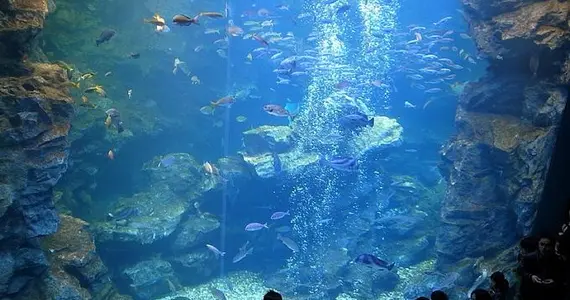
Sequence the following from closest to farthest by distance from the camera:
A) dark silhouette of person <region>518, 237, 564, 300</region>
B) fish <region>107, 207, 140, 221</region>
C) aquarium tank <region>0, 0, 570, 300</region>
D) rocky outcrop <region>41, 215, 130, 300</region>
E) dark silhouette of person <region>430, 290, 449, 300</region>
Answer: dark silhouette of person <region>430, 290, 449, 300</region> < dark silhouette of person <region>518, 237, 564, 300</region> < aquarium tank <region>0, 0, 570, 300</region> < rocky outcrop <region>41, 215, 130, 300</region> < fish <region>107, 207, 140, 221</region>

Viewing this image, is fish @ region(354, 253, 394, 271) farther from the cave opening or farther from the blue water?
the cave opening

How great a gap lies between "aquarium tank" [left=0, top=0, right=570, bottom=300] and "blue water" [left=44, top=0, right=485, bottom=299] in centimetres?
6

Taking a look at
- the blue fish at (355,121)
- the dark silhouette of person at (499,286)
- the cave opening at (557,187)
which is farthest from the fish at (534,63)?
the dark silhouette of person at (499,286)

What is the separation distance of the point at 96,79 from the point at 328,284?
10.3 metres

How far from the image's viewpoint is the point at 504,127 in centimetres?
813

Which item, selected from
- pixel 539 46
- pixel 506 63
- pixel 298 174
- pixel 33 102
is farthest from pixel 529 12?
pixel 33 102

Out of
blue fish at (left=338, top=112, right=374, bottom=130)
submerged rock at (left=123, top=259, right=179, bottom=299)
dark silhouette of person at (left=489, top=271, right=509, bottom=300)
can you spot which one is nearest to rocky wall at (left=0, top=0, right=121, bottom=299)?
submerged rock at (left=123, top=259, right=179, bottom=299)

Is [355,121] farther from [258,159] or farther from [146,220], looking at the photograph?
[146,220]

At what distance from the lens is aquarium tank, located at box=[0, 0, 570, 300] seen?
6547mm

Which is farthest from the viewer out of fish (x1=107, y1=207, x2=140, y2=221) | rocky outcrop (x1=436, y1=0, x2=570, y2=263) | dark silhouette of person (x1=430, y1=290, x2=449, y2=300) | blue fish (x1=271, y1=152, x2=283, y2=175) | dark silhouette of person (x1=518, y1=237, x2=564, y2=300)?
blue fish (x1=271, y1=152, x2=283, y2=175)

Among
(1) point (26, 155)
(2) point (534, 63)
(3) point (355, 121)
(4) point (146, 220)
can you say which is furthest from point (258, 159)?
(2) point (534, 63)

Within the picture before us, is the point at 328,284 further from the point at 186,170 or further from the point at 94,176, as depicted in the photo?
the point at 94,176

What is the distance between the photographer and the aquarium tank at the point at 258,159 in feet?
21.5

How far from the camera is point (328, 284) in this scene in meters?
10.8
